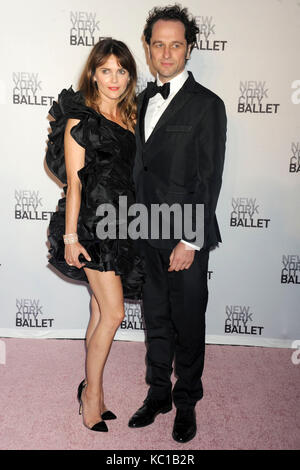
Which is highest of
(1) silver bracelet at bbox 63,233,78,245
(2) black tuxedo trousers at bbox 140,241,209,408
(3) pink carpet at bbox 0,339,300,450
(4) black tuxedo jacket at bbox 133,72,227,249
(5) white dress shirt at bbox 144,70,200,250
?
(5) white dress shirt at bbox 144,70,200,250

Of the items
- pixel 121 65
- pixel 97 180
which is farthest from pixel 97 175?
pixel 121 65

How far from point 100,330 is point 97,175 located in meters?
0.80

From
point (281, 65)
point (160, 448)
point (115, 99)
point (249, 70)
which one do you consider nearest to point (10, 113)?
point (115, 99)

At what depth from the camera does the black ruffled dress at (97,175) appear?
2133mm

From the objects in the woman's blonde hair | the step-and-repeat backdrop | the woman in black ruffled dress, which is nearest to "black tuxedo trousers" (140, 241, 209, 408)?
the woman in black ruffled dress

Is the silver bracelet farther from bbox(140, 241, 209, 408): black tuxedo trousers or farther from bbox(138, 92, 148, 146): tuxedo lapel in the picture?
bbox(138, 92, 148, 146): tuxedo lapel

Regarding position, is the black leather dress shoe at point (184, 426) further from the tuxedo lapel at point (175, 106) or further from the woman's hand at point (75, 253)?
the tuxedo lapel at point (175, 106)

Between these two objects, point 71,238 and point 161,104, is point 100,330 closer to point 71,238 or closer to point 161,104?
point 71,238

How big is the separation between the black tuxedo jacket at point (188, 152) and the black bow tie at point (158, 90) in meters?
0.08

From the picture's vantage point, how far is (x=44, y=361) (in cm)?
307

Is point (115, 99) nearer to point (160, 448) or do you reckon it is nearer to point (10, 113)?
point (10, 113)

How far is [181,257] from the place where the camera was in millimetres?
2248

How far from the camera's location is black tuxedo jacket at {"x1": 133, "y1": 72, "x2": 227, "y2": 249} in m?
2.18

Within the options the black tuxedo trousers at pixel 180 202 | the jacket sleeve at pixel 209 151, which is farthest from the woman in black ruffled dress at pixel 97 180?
the jacket sleeve at pixel 209 151
